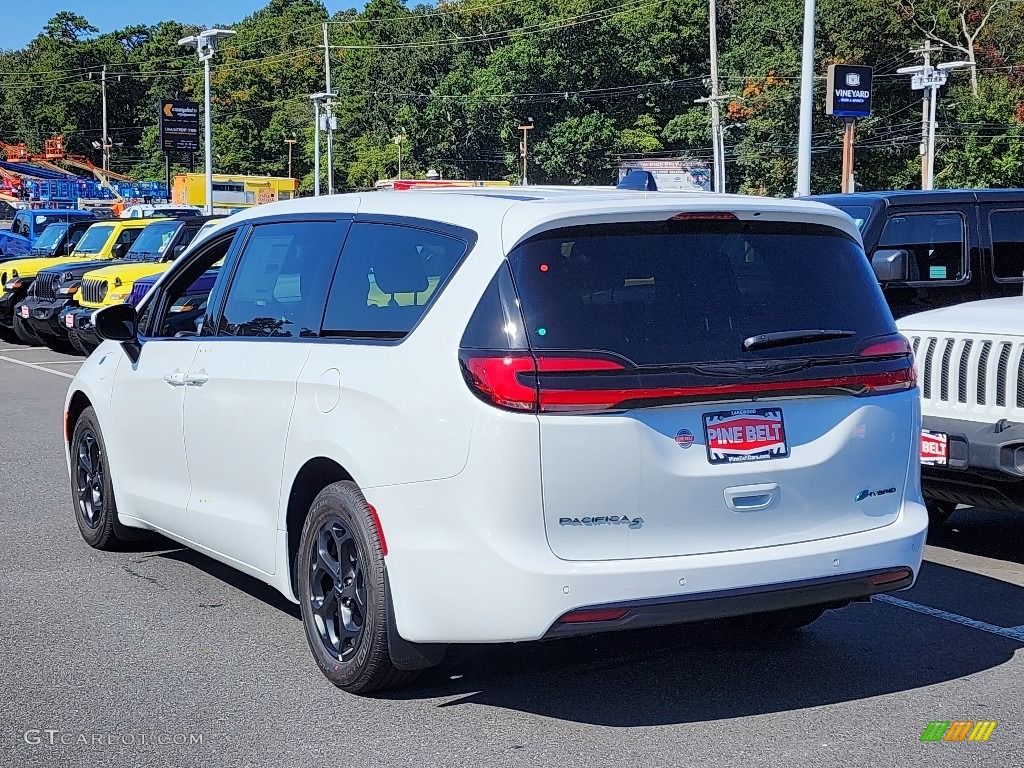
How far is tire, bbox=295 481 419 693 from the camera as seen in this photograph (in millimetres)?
4602

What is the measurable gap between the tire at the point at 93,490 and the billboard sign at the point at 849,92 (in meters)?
20.0

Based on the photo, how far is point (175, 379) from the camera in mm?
6043

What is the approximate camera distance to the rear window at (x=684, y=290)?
4.30 m

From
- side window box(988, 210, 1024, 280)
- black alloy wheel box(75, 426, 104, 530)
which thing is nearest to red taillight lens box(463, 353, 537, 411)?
black alloy wheel box(75, 426, 104, 530)

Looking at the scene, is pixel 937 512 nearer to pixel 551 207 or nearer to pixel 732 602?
pixel 732 602

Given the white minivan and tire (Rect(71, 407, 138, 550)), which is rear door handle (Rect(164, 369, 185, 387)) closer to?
the white minivan

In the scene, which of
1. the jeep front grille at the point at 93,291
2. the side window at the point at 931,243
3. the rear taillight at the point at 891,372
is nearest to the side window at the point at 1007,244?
the side window at the point at 931,243

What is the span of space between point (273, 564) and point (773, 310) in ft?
7.29

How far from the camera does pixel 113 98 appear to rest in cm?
14762

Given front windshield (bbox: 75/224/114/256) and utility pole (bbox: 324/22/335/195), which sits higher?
utility pole (bbox: 324/22/335/195)

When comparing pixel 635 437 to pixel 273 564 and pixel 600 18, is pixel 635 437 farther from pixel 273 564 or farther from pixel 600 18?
pixel 600 18

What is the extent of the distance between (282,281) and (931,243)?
5.24 metres

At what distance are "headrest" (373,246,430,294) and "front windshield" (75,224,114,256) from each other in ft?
59.7
